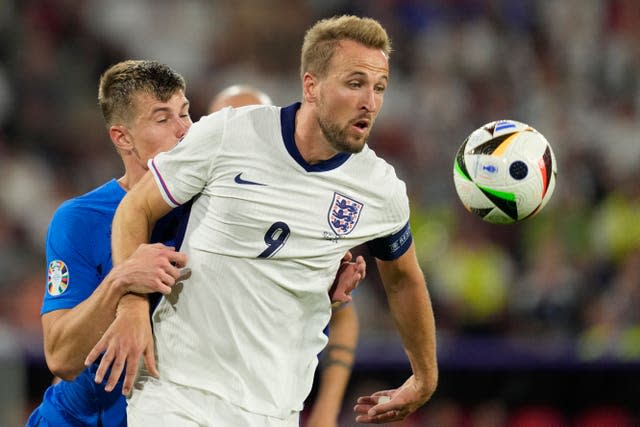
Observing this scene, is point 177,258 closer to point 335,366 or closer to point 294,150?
point 294,150

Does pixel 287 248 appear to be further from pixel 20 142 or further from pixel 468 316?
pixel 20 142

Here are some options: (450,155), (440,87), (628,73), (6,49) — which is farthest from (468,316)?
(6,49)

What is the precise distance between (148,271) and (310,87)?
1.01 metres

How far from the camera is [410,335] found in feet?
15.8

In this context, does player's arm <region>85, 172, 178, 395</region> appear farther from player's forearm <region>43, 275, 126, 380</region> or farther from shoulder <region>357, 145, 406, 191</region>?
shoulder <region>357, 145, 406, 191</region>

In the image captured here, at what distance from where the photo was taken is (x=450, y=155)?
11.9 metres

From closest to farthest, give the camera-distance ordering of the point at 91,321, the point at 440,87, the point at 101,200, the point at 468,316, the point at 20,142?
the point at 91,321 < the point at 101,200 < the point at 468,316 < the point at 20,142 < the point at 440,87

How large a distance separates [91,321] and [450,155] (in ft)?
26.6

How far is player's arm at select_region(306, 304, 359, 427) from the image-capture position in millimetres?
5426

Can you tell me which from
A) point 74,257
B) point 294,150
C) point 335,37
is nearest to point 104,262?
point 74,257

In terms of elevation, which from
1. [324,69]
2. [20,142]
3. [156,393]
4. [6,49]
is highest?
[6,49]

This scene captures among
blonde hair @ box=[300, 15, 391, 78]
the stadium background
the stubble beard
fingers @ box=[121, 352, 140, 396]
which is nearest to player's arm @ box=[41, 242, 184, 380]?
fingers @ box=[121, 352, 140, 396]

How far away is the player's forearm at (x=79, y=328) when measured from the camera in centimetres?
414

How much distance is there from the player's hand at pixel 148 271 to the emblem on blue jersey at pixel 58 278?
1.43ft
